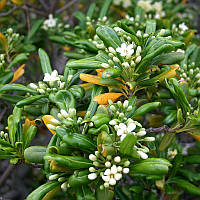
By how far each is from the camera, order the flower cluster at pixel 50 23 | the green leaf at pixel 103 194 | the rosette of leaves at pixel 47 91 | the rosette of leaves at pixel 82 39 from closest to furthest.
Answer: the green leaf at pixel 103 194, the rosette of leaves at pixel 47 91, the rosette of leaves at pixel 82 39, the flower cluster at pixel 50 23

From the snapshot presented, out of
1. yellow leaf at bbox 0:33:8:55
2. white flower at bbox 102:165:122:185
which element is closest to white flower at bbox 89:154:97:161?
white flower at bbox 102:165:122:185

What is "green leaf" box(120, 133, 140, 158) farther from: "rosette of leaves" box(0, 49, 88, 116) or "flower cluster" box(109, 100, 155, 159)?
"rosette of leaves" box(0, 49, 88, 116)

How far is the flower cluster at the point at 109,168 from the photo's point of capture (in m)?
1.56

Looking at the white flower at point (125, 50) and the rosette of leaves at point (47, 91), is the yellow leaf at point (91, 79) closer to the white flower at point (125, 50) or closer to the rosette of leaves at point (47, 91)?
the rosette of leaves at point (47, 91)

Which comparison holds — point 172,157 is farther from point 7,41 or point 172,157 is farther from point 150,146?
point 7,41

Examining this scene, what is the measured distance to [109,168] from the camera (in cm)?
165

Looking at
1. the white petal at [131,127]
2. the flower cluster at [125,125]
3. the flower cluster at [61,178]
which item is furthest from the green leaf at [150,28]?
the flower cluster at [61,178]

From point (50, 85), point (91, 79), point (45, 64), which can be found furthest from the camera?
point (45, 64)

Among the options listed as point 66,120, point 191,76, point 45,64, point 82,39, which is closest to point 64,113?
point 66,120

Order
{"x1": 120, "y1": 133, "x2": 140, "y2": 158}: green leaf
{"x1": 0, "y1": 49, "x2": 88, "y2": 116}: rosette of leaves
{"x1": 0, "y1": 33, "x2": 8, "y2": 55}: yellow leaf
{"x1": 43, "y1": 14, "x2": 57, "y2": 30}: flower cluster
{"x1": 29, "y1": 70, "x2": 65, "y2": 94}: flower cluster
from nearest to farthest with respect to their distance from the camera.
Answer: {"x1": 120, "y1": 133, "x2": 140, "y2": 158}: green leaf
{"x1": 0, "y1": 49, "x2": 88, "y2": 116}: rosette of leaves
{"x1": 29, "y1": 70, "x2": 65, "y2": 94}: flower cluster
{"x1": 0, "y1": 33, "x2": 8, "y2": 55}: yellow leaf
{"x1": 43, "y1": 14, "x2": 57, "y2": 30}: flower cluster

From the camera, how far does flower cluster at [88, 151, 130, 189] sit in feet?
5.11

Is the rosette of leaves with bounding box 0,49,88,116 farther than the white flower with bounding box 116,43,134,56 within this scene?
Answer: Yes

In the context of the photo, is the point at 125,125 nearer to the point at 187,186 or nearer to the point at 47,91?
the point at 47,91

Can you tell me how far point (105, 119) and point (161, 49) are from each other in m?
0.59
